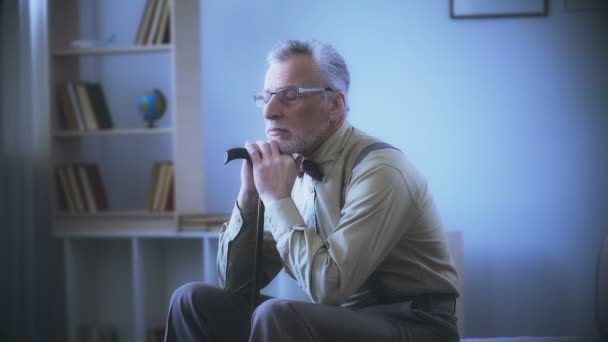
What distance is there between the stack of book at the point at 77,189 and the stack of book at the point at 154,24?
2.04ft

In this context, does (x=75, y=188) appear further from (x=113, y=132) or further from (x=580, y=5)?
(x=580, y=5)

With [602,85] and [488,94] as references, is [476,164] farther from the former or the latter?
[602,85]

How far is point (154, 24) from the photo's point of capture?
2.76 metres

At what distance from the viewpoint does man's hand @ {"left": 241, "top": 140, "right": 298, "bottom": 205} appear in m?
1.48

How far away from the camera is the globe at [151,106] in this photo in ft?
9.26

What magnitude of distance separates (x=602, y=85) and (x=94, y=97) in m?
2.28

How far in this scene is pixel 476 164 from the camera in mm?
2898

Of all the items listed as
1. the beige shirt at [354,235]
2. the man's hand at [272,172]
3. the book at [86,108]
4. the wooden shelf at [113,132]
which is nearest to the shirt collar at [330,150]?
the beige shirt at [354,235]

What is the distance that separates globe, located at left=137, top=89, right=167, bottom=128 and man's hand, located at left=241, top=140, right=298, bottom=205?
138cm

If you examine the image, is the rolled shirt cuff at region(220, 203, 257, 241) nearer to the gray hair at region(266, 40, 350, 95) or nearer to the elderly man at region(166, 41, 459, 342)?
the elderly man at region(166, 41, 459, 342)

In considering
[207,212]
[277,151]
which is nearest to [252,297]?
[277,151]

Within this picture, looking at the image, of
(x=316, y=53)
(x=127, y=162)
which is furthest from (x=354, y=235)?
(x=127, y=162)

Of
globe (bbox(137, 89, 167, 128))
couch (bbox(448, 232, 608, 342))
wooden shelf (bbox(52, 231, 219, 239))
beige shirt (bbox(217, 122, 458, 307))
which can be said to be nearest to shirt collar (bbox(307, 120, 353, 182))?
beige shirt (bbox(217, 122, 458, 307))

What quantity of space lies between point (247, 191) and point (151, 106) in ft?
4.47
